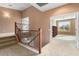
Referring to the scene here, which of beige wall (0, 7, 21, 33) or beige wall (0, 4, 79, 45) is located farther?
beige wall (0, 7, 21, 33)

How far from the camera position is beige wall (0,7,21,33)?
11.4 ft

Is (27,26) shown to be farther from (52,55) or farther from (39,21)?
(52,55)

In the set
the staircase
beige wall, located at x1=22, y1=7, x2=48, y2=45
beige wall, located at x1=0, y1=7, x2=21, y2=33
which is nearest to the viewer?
beige wall, located at x1=22, y1=7, x2=48, y2=45

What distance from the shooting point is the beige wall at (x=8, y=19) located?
3471 millimetres

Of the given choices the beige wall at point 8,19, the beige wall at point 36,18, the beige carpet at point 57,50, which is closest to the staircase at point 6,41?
the beige wall at point 8,19

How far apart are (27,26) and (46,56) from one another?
121 cm

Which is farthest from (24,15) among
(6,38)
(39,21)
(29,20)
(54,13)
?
(6,38)

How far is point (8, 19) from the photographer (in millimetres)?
3537

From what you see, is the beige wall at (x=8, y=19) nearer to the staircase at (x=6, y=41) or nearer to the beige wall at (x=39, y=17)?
the beige wall at (x=39, y=17)

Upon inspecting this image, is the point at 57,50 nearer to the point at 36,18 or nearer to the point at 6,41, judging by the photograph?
the point at 36,18

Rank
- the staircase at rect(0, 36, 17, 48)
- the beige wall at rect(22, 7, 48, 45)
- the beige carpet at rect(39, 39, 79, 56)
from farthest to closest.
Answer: the staircase at rect(0, 36, 17, 48) → the beige wall at rect(22, 7, 48, 45) → the beige carpet at rect(39, 39, 79, 56)

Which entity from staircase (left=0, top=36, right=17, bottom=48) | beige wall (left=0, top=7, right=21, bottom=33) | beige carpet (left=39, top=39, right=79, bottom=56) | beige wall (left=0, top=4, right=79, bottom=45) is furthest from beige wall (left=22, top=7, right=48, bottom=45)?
staircase (left=0, top=36, right=17, bottom=48)

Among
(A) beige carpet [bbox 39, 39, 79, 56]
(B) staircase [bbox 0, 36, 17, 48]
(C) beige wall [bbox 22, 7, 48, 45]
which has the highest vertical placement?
(C) beige wall [bbox 22, 7, 48, 45]

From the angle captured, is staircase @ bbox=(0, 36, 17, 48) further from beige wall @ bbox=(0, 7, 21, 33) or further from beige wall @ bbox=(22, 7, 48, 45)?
beige wall @ bbox=(22, 7, 48, 45)
